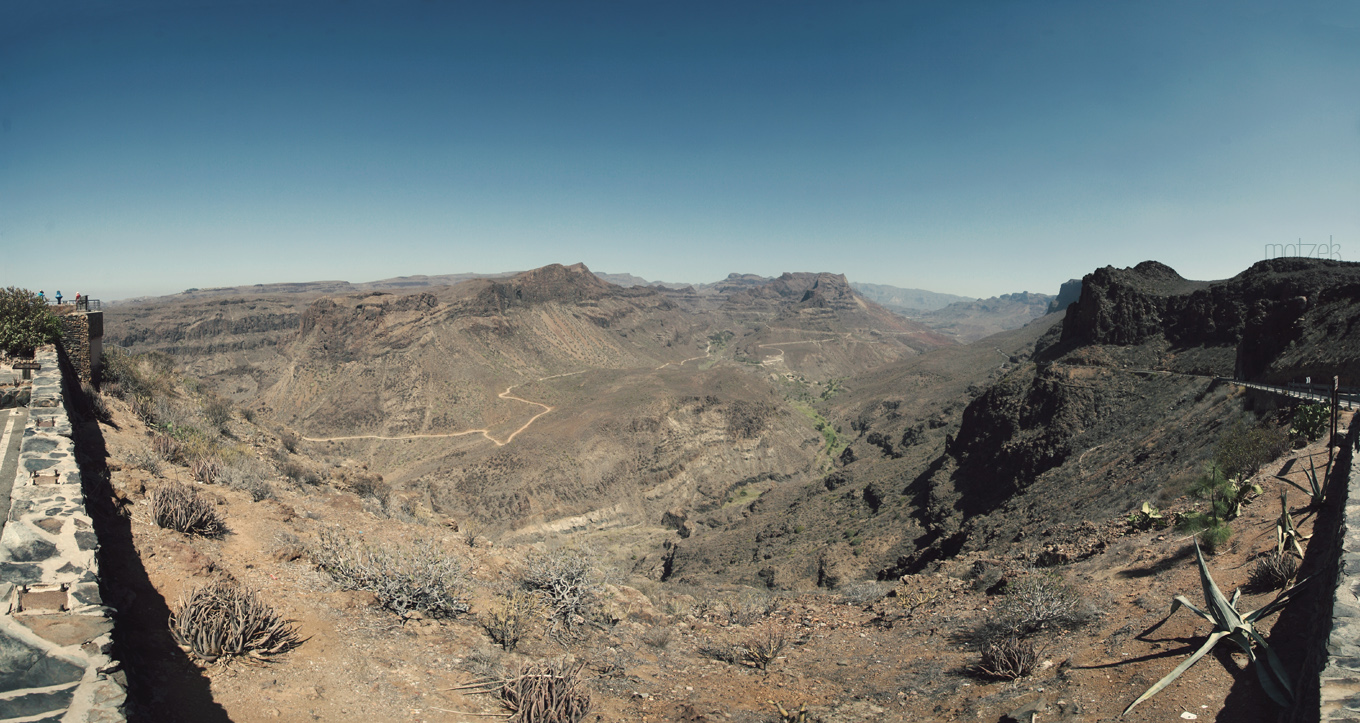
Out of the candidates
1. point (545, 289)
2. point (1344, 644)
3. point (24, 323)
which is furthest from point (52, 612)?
point (545, 289)

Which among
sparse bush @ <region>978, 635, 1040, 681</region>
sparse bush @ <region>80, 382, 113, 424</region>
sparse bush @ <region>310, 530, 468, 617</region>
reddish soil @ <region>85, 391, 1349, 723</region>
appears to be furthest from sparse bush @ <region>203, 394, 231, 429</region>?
sparse bush @ <region>978, 635, 1040, 681</region>

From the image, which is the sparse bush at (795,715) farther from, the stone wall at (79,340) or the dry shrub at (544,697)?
the stone wall at (79,340)

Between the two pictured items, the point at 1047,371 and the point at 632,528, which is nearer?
the point at 1047,371

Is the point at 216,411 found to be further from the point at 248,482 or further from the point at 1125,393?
the point at 1125,393

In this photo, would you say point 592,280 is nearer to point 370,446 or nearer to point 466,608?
point 370,446

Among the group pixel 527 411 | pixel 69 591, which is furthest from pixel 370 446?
pixel 69 591

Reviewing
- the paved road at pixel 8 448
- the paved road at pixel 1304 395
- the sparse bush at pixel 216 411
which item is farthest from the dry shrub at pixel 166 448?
the paved road at pixel 1304 395
